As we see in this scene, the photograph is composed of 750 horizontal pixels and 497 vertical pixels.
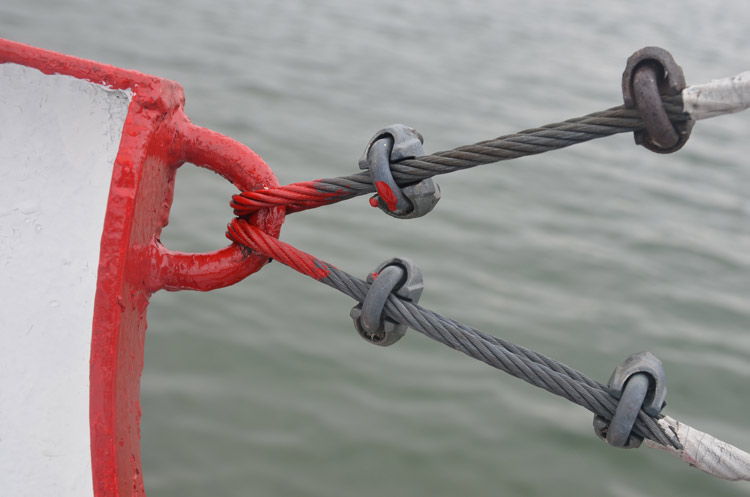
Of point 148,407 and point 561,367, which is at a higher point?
point 561,367

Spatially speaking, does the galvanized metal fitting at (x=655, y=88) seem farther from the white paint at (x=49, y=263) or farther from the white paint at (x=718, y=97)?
the white paint at (x=49, y=263)

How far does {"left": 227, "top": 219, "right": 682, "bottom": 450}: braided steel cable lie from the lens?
4.14ft

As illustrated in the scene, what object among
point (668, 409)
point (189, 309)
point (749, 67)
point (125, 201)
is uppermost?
point (749, 67)

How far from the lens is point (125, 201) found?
1.38m

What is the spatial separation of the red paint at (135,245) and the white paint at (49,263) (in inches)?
0.9

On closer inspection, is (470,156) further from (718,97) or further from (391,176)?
(718,97)

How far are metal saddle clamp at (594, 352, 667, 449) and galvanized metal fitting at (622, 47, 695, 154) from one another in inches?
13.6

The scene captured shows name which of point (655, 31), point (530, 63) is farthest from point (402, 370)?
point (655, 31)

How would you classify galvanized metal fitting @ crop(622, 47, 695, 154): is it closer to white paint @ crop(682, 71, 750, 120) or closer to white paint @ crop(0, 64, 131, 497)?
white paint @ crop(682, 71, 750, 120)

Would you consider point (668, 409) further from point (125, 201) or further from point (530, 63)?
point (530, 63)

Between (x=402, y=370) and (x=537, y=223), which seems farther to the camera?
(x=537, y=223)

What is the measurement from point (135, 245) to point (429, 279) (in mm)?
2220

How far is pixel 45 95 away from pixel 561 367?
41.8 inches

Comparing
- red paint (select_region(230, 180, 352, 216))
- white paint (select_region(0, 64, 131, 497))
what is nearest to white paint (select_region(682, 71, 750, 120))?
red paint (select_region(230, 180, 352, 216))
